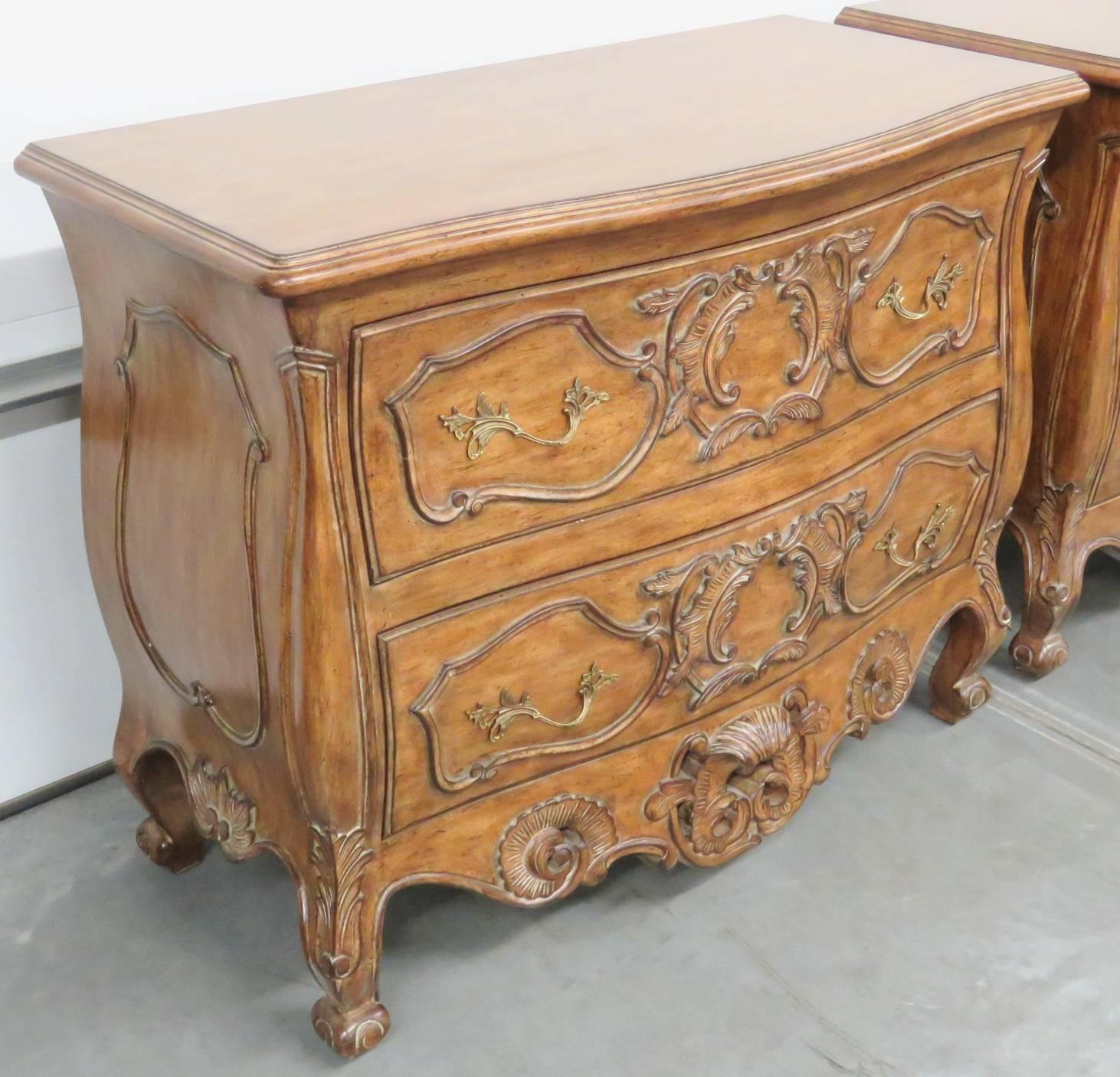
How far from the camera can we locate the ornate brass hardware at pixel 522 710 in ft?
4.93

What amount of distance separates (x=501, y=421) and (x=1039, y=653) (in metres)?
Answer: 1.33

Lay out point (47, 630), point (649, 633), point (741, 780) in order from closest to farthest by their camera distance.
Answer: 1. point (649, 633)
2. point (741, 780)
3. point (47, 630)

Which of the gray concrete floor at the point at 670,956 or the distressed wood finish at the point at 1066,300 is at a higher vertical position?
the distressed wood finish at the point at 1066,300

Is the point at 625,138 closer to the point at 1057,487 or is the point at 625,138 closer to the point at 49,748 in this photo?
the point at 1057,487

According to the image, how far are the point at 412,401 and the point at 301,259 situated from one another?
20 centimetres

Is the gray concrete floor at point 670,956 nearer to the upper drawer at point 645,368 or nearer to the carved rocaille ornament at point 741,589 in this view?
the carved rocaille ornament at point 741,589

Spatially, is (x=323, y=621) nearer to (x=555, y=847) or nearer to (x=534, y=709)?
(x=534, y=709)

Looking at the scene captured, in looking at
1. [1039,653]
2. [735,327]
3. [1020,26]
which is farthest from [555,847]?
[1020,26]

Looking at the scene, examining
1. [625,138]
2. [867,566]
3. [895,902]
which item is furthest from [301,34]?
[895,902]

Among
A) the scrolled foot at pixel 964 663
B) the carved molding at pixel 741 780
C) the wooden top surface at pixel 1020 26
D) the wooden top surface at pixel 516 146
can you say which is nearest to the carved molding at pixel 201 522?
the wooden top surface at pixel 516 146

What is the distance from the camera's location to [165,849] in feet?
6.23

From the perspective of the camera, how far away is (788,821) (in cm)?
194

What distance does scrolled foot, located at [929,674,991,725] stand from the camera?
2193 mm

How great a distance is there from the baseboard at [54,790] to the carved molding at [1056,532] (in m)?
1.56
